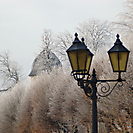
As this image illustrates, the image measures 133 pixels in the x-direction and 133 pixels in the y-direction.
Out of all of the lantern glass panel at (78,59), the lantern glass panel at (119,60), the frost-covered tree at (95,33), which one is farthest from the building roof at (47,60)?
the lantern glass panel at (78,59)

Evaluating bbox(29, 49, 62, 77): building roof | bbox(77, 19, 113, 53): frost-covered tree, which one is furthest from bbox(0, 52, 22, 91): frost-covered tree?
bbox(77, 19, 113, 53): frost-covered tree

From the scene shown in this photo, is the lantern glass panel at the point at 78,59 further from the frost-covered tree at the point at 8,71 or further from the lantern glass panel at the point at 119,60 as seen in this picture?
the frost-covered tree at the point at 8,71

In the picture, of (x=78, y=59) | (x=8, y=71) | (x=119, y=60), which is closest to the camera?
(x=78, y=59)

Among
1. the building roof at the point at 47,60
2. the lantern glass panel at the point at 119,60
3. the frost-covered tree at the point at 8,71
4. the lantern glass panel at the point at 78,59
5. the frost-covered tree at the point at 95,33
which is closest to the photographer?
the lantern glass panel at the point at 78,59

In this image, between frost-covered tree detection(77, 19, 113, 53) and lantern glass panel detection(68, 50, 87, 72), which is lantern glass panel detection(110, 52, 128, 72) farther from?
frost-covered tree detection(77, 19, 113, 53)

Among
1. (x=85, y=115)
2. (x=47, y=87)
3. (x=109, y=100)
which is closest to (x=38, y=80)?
(x=47, y=87)

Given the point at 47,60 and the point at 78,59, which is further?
the point at 47,60

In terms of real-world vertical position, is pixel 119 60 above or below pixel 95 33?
below

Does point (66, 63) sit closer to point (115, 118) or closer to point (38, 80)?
point (38, 80)

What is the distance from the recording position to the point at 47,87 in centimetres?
1330

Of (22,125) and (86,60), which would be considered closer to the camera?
(86,60)

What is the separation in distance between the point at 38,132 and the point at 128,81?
5.70 m

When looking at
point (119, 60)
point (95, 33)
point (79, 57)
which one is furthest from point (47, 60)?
point (79, 57)

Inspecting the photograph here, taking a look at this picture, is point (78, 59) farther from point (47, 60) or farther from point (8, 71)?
point (8, 71)
